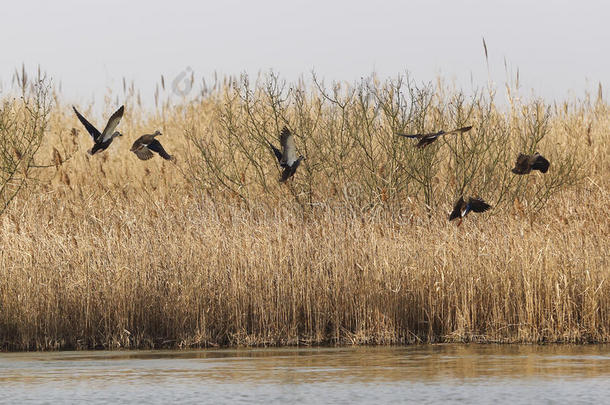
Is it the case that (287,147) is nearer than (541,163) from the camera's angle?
Yes

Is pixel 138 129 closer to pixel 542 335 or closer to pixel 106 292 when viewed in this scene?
pixel 106 292

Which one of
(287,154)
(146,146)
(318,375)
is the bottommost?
(318,375)

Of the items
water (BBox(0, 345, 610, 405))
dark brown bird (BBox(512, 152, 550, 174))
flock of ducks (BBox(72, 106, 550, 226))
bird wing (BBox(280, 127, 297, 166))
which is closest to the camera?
water (BBox(0, 345, 610, 405))

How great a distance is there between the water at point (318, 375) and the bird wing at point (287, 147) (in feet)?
10.5

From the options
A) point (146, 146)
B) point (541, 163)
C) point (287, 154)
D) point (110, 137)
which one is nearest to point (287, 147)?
point (287, 154)

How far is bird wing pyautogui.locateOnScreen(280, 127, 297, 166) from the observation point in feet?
44.9

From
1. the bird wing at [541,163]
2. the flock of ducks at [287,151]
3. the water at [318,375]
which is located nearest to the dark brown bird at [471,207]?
the flock of ducks at [287,151]

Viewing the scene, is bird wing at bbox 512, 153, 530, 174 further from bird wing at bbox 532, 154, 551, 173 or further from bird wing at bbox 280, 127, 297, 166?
bird wing at bbox 280, 127, 297, 166

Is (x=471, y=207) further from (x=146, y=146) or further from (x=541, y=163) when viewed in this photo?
(x=146, y=146)

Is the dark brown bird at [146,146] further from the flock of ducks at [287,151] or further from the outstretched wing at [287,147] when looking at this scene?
the outstretched wing at [287,147]

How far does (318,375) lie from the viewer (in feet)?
30.2

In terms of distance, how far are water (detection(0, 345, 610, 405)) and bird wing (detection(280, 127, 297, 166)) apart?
3188 mm

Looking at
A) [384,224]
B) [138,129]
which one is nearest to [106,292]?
[384,224]

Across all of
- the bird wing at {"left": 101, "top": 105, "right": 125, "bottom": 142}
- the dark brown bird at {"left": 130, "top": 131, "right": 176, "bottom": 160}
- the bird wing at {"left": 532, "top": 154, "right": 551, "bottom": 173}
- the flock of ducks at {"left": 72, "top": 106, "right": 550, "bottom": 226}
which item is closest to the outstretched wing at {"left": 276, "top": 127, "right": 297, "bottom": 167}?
the flock of ducks at {"left": 72, "top": 106, "right": 550, "bottom": 226}
